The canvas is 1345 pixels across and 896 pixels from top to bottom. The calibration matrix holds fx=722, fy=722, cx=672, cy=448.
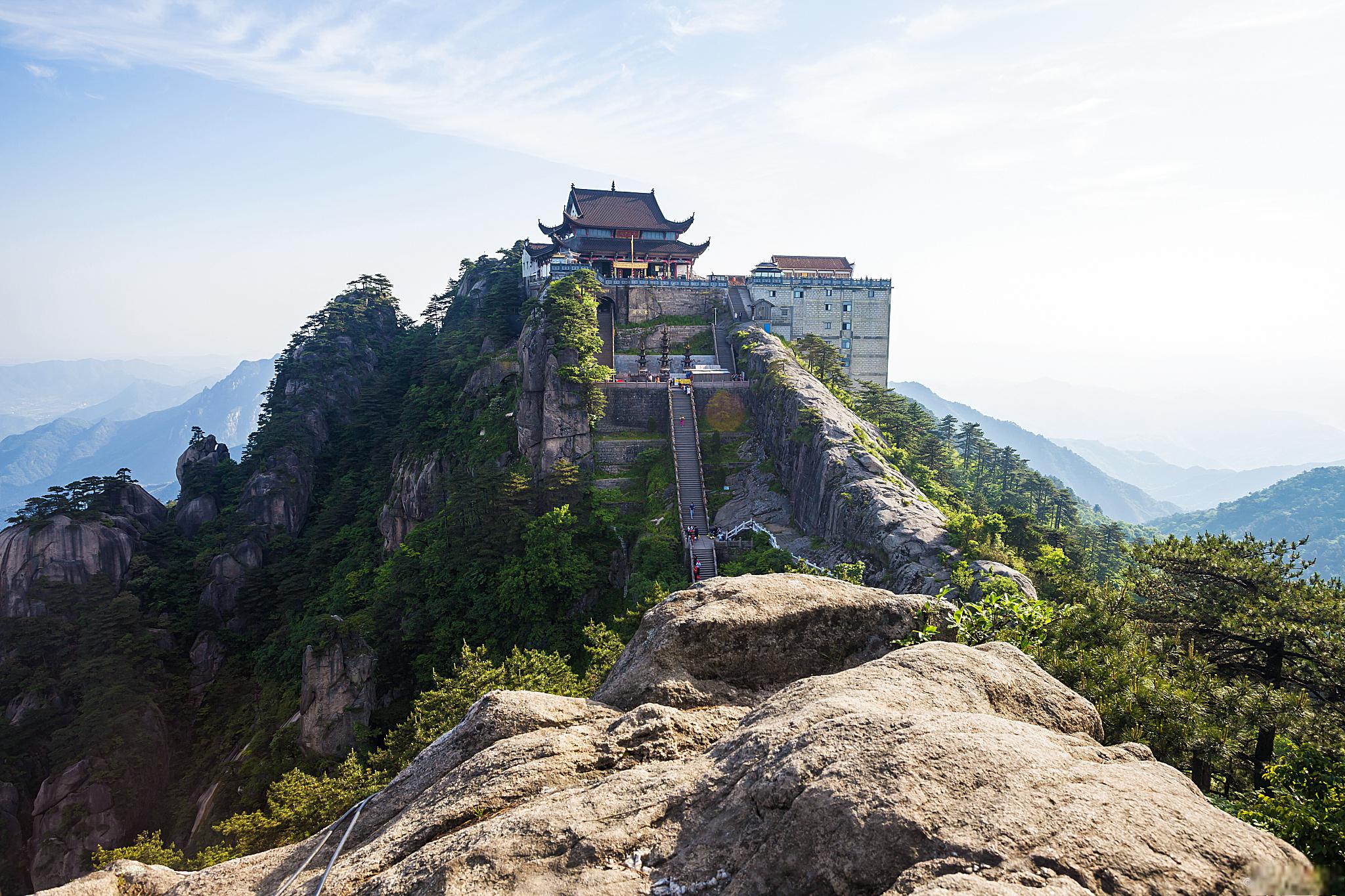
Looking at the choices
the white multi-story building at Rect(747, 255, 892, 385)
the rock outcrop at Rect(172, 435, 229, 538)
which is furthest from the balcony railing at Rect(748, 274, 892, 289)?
the rock outcrop at Rect(172, 435, 229, 538)

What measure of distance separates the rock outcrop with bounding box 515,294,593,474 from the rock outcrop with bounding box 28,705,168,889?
26771 millimetres

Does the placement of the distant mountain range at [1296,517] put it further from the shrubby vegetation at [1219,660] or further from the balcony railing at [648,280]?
the shrubby vegetation at [1219,660]

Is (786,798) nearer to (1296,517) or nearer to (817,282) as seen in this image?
(817,282)

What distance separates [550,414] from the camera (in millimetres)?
41219

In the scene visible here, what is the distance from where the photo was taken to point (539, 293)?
54.0 m

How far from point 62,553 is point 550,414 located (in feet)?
114

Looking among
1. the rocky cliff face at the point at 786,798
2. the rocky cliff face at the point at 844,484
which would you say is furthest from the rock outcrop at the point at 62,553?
the rocky cliff face at the point at 786,798

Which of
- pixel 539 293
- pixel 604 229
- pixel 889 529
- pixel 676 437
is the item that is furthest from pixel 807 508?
pixel 604 229

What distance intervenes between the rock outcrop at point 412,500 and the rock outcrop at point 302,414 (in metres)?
10.8

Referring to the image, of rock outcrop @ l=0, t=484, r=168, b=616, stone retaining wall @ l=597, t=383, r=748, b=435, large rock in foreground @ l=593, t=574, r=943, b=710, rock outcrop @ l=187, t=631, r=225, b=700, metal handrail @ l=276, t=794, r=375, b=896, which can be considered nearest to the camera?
metal handrail @ l=276, t=794, r=375, b=896

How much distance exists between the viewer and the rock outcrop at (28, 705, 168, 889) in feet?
115

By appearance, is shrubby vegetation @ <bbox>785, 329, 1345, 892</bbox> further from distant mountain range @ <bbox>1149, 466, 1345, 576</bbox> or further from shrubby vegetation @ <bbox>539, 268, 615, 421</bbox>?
distant mountain range @ <bbox>1149, 466, 1345, 576</bbox>

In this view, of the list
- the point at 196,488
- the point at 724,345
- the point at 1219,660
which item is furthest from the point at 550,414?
the point at 196,488

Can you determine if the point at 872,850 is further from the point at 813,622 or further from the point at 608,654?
the point at 608,654
